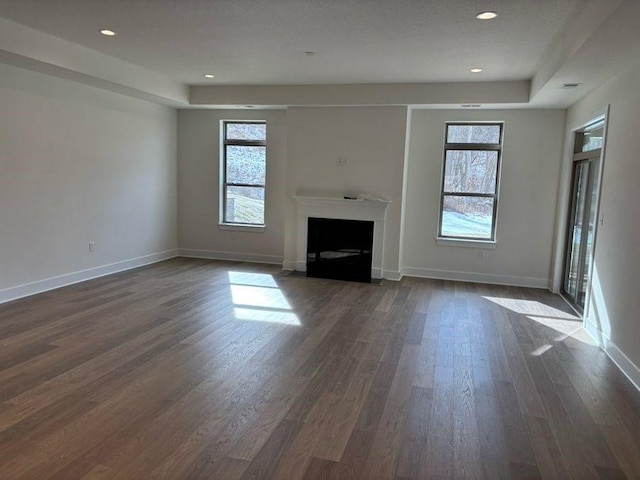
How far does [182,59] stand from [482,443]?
195 inches

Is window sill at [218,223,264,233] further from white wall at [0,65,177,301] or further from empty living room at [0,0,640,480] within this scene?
white wall at [0,65,177,301]

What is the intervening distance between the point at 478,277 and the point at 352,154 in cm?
258

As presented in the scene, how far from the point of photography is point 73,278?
586cm

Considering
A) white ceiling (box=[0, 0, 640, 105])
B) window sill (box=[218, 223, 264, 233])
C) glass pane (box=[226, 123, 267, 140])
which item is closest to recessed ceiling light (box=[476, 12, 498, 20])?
white ceiling (box=[0, 0, 640, 105])

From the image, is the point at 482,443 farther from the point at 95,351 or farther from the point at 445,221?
the point at 445,221

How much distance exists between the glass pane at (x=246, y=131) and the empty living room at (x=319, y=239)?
0.04 meters

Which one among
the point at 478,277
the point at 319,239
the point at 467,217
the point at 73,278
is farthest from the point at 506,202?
the point at 73,278

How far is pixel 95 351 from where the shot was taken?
368 cm

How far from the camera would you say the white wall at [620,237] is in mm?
3621

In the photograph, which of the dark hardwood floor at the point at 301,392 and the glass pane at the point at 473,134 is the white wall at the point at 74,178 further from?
the glass pane at the point at 473,134

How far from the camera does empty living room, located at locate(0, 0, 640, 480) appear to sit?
8.60ft

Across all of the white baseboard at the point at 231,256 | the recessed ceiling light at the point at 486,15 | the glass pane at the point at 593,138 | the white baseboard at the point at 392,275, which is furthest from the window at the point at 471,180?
the recessed ceiling light at the point at 486,15

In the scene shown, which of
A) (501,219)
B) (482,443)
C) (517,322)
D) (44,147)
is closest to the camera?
(482,443)

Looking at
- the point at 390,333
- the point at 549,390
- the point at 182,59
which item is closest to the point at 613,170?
the point at 549,390
